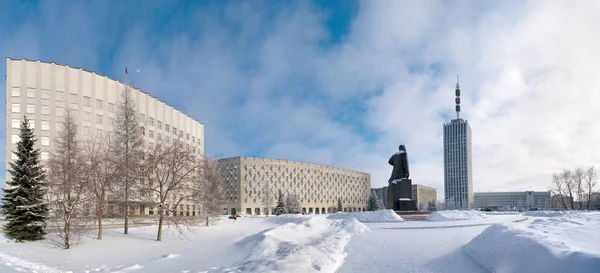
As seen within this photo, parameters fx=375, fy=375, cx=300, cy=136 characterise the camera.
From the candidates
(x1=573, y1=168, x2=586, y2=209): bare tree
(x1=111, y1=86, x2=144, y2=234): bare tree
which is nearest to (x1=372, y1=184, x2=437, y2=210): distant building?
(x1=573, y1=168, x2=586, y2=209): bare tree

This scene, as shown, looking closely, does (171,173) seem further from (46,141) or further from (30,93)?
(30,93)

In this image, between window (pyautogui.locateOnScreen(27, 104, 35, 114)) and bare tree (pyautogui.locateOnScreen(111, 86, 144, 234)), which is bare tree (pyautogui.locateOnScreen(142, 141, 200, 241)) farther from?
window (pyautogui.locateOnScreen(27, 104, 35, 114))

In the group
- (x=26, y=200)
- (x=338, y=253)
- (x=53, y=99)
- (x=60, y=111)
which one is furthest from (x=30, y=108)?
(x=338, y=253)

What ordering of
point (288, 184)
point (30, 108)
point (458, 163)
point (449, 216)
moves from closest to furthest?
point (449, 216)
point (30, 108)
point (288, 184)
point (458, 163)

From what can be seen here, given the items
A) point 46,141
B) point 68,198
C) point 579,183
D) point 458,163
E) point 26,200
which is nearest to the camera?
point 68,198

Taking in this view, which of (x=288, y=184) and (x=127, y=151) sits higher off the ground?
(x=127, y=151)

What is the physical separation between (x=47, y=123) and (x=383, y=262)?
56.6m

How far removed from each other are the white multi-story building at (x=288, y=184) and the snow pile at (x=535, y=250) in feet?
277

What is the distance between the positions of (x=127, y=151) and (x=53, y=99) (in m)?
32.6

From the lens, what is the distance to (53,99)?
54.0 metres

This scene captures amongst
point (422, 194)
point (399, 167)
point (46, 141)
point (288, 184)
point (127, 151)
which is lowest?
point (422, 194)

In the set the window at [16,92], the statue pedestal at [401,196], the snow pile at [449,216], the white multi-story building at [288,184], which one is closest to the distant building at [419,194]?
the white multi-story building at [288,184]

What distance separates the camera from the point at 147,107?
223 ft

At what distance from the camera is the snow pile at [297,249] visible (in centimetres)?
1126
